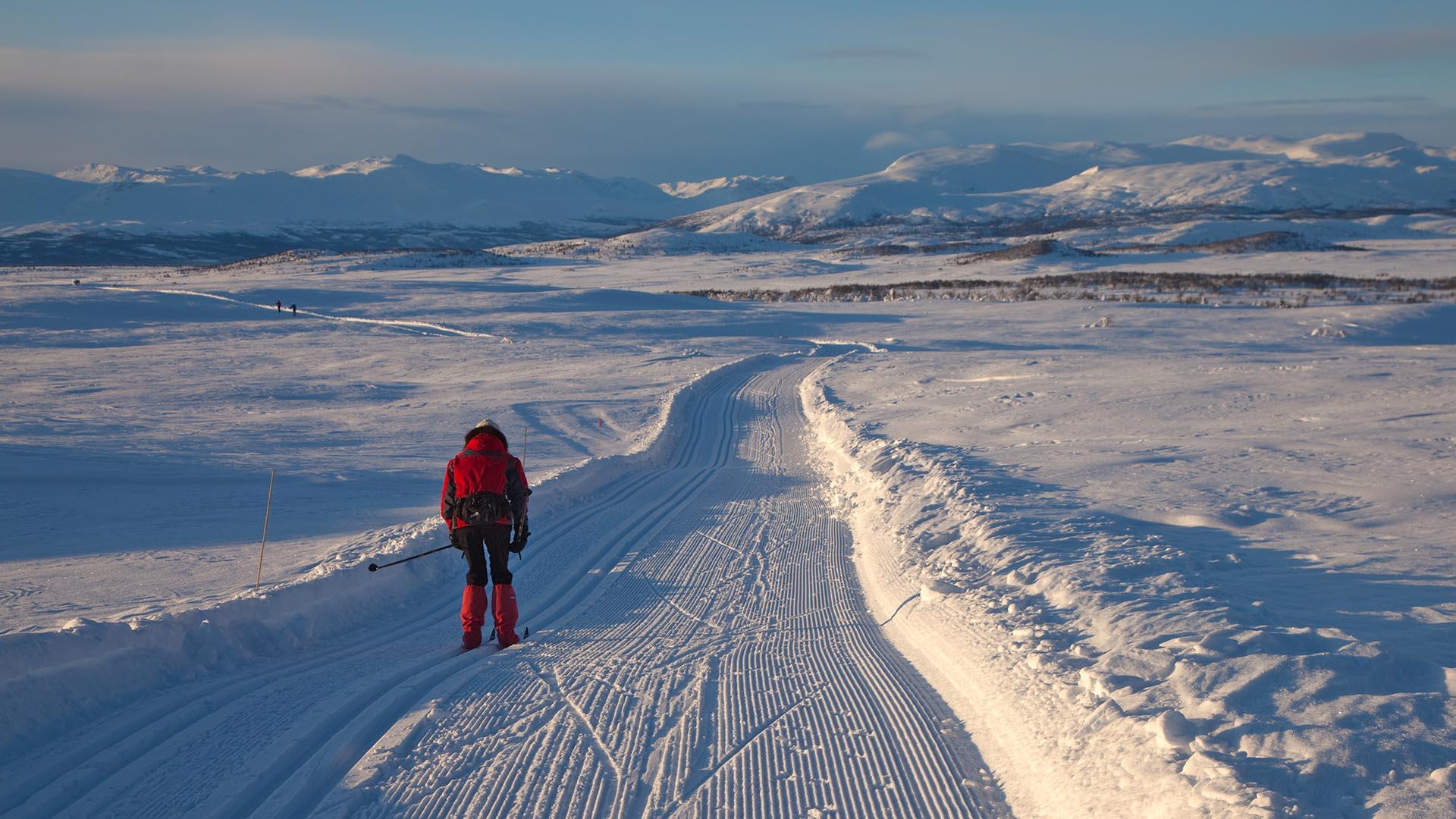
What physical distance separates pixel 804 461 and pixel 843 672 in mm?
8383

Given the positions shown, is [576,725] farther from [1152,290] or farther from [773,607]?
[1152,290]

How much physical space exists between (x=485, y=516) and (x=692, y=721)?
7.25 feet

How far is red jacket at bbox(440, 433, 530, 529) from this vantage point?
21.2 ft

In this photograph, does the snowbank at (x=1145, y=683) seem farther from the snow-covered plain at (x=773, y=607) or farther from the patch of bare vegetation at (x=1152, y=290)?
the patch of bare vegetation at (x=1152, y=290)

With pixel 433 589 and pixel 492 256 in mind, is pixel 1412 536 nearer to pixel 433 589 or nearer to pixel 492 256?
pixel 433 589

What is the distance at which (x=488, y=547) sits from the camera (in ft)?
21.8

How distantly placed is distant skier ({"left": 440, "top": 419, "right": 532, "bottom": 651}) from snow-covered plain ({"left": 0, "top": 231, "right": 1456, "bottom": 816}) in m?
0.44

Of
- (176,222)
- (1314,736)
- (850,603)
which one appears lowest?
(850,603)

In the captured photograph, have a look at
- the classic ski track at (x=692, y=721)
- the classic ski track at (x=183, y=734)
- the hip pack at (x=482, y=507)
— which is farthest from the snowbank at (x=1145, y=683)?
the classic ski track at (x=183, y=734)

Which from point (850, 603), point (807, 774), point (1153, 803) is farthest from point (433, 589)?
point (1153, 803)

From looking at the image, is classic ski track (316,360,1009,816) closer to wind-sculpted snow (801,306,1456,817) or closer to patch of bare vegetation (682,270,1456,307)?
wind-sculpted snow (801,306,1456,817)

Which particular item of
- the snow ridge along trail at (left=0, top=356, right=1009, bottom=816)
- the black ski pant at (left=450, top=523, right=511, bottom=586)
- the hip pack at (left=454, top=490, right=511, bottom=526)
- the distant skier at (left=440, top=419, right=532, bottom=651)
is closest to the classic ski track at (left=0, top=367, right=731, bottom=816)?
the snow ridge along trail at (left=0, top=356, right=1009, bottom=816)

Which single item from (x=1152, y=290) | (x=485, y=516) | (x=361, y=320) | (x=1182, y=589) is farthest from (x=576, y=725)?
(x=1152, y=290)

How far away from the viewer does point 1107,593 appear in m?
6.52
